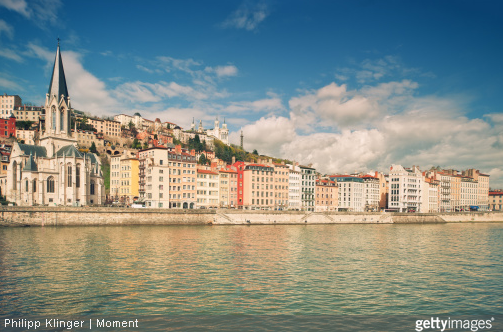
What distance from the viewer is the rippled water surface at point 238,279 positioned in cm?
2106

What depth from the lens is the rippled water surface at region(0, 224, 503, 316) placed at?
21.1 m

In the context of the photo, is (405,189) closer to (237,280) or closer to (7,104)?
(237,280)

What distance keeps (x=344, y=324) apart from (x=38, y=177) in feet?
253

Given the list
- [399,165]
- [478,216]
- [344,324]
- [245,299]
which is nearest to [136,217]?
[245,299]

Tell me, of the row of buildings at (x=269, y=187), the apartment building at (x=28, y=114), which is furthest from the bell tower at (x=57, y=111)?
the apartment building at (x=28, y=114)

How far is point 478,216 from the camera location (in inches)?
4678

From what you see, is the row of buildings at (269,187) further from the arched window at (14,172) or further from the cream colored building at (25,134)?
the cream colored building at (25,134)

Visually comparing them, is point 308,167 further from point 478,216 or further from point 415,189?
point 478,216

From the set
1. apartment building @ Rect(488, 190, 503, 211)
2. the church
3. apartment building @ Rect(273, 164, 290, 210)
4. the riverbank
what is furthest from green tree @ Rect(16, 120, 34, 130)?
apartment building @ Rect(488, 190, 503, 211)

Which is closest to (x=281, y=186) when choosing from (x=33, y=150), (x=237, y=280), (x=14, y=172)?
(x=33, y=150)

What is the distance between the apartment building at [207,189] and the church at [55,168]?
75.7ft

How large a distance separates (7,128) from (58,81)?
5677 centimetres

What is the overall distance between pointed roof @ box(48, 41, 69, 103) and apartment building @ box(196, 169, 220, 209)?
37657 millimetres

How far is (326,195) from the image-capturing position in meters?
122
